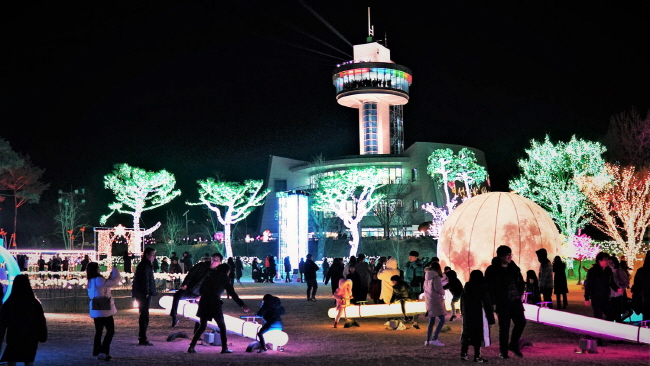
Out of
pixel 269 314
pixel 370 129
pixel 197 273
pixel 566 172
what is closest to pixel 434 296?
pixel 269 314

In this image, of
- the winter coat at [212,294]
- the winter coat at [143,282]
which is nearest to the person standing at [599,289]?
the winter coat at [212,294]

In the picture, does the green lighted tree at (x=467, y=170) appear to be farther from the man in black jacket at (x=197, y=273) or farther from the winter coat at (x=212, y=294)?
the winter coat at (x=212, y=294)

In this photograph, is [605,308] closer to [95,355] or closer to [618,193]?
[95,355]

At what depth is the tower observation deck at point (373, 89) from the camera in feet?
246

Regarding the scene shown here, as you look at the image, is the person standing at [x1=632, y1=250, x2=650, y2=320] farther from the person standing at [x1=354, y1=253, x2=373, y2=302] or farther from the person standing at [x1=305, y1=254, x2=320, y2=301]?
the person standing at [x1=305, y1=254, x2=320, y2=301]

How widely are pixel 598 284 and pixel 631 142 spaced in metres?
36.4

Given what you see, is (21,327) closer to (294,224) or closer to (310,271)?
(310,271)

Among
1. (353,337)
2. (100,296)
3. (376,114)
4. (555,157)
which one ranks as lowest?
(353,337)

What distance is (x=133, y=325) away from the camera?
47.2 ft

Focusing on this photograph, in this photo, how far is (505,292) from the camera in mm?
9531

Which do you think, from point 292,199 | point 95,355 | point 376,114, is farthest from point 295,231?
point 376,114

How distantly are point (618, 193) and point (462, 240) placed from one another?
65.8 ft

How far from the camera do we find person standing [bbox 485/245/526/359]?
954cm

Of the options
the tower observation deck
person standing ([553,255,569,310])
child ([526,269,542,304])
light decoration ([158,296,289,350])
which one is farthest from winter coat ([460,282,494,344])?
the tower observation deck
